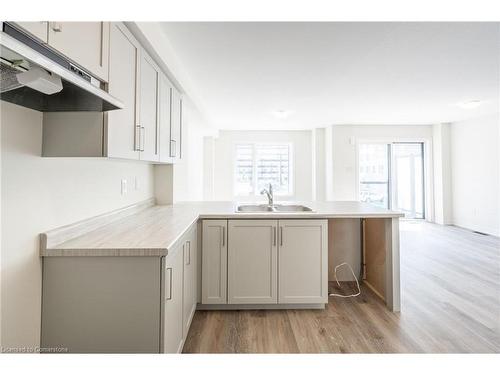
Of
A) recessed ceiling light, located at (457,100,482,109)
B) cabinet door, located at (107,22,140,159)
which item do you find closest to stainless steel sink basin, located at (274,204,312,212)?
cabinet door, located at (107,22,140,159)

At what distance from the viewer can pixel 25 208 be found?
1141 millimetres

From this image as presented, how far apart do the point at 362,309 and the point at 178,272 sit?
170cm

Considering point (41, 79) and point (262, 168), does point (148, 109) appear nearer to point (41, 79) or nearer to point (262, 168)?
point (41, 79)

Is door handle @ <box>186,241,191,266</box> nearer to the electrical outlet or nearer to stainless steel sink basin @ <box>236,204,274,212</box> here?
the electrical outlet

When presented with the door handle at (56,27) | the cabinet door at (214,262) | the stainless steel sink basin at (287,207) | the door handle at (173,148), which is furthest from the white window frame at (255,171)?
the door handle at (56,27)

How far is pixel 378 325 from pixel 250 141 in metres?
5.65

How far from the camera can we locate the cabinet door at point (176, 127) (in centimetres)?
247

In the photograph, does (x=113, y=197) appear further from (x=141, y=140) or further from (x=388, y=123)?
(x=388, y=123)

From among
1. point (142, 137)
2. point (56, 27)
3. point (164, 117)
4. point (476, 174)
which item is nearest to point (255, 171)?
point (476, 174)

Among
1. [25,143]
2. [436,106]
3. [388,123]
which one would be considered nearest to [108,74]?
[25,143]

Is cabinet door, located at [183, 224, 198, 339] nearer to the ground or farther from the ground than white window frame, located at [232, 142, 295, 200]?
nearer to the ground

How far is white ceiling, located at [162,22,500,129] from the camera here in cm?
222

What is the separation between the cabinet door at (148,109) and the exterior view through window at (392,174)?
581cm

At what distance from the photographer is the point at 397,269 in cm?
226
